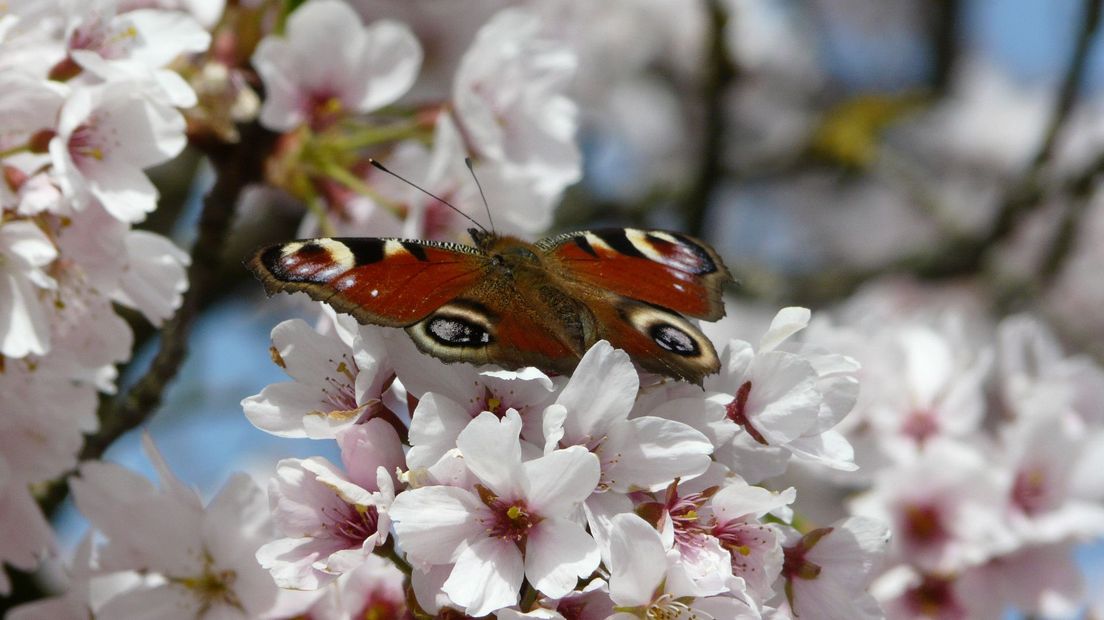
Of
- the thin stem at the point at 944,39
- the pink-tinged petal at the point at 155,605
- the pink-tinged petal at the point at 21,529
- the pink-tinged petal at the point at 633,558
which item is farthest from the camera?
the thin stem at the point at 944,39

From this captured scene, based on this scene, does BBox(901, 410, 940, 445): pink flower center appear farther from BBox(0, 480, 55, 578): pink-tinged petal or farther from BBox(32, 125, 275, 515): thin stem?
BBox(0, 480, 55, 578): pink-tinged petal

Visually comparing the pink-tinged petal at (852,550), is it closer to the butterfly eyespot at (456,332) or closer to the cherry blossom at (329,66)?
the butterfly eyespot at (456,332)

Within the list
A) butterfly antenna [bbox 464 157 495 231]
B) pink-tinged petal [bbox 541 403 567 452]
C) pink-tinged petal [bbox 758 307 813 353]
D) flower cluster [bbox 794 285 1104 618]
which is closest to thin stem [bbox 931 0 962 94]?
flower cluster [bbox 794 285 1104 618]

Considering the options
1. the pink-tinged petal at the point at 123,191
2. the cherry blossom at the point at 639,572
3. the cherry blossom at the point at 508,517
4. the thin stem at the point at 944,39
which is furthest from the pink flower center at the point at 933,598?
the thin stem at the point at 944,39

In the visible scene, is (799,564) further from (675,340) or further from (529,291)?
(529,291)

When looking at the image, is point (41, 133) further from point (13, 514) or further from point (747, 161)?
point (747, 161)

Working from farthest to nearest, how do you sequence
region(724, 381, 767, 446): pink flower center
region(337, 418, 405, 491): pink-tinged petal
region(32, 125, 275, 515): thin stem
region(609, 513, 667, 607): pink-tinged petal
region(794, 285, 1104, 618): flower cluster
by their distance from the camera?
region(794, 285, 1104, 618): flower cluster
region(32, 125, 275, 515): thin stem
region(724, 381, 767, 446): pink flower center
region(337, 418, 405, 491): pink-tinged petal
region(609, 513, 667, 607): pink-tinged petal

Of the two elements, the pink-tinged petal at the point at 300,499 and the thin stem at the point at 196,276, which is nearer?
the pink-tinged petal at the point at 300,499
